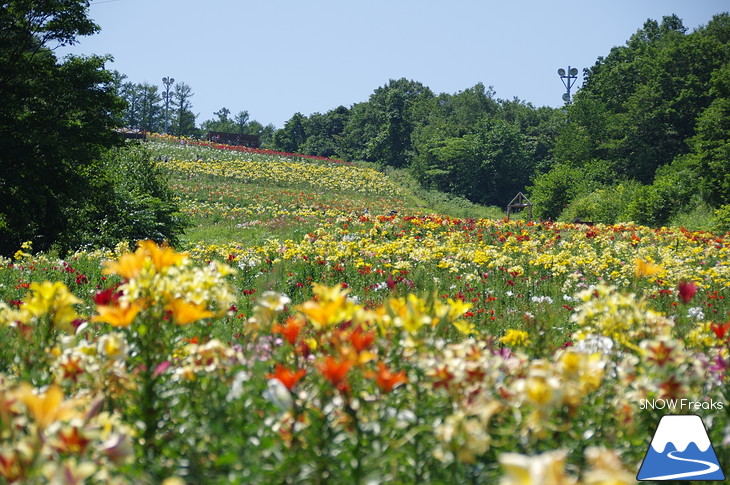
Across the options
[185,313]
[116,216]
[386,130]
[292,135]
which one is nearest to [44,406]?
[185,313]

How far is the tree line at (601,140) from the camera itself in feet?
81.0

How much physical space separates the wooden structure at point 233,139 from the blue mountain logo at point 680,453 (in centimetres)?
5163

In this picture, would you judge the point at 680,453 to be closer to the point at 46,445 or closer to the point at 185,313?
the point at 185,313

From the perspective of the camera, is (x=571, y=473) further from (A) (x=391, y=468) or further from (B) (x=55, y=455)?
(B) (x=55, y=455)

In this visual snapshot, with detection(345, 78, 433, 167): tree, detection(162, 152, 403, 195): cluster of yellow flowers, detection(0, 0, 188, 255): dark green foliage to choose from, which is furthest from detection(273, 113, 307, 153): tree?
detection(0, 0, 188, 255): dark green foliage

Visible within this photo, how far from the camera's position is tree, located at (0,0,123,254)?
33.5 ft

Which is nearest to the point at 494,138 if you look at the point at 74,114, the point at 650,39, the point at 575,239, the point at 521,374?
the point at 650,39

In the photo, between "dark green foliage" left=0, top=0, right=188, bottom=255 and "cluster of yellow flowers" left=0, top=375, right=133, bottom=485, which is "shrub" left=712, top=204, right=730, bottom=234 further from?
"cluster of yellow flowers" left=0, top=375, right=133, bottom=485

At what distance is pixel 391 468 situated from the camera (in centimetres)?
167

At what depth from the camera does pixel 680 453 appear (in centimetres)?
211

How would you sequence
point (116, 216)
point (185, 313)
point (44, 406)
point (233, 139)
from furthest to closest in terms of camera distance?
point (233, 139) < point (116, 216) < point (185, 313) < point (44, 406)

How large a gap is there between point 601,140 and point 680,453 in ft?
137

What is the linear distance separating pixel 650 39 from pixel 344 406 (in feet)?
184

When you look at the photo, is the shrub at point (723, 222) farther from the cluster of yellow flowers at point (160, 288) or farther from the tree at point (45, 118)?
the cluster of yellow flowers at point (160, 288)
